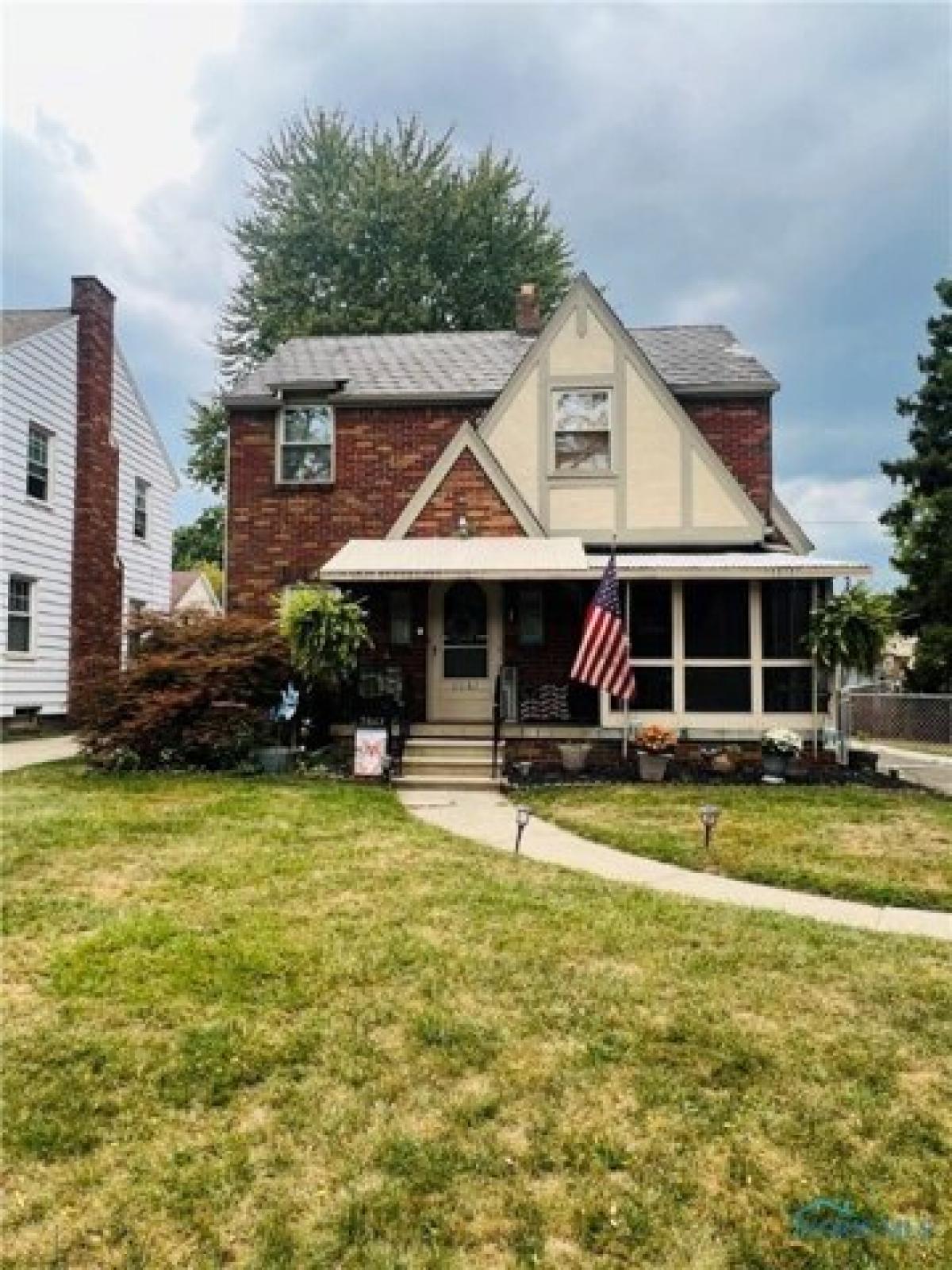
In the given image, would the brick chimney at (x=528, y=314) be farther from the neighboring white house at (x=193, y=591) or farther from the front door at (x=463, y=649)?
the neighboring white house at (x=193, y=591)

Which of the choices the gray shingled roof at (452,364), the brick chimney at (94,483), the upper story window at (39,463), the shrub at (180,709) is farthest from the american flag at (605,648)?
the upper story window at (39,463)

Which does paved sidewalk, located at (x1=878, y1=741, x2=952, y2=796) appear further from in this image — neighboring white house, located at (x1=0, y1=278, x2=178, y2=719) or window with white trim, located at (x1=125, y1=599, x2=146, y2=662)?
neighboring white house, located at (x1=0, y1=278, x2=178, y2=719)

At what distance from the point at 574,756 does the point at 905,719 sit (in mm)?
12417

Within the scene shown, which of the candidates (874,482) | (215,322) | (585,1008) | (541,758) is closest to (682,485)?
(541,758)

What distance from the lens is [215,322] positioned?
30234mm

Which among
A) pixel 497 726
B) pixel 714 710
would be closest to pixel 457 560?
pixel 497 726

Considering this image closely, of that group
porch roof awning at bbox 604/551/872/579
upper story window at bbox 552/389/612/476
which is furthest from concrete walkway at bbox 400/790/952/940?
upper story window at bbox 552/389/612/476

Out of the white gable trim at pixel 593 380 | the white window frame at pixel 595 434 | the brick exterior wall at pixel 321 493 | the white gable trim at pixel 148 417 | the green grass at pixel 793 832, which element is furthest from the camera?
the white gable trim at pixel 148 417

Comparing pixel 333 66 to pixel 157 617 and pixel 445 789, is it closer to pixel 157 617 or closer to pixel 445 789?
pixel 157 617

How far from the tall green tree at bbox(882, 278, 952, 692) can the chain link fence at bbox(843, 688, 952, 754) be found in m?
2.99

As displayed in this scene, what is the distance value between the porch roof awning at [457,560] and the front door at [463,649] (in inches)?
31.7

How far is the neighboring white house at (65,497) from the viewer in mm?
15562

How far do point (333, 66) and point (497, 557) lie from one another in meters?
6.54

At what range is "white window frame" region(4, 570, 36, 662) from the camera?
50.5 feet
